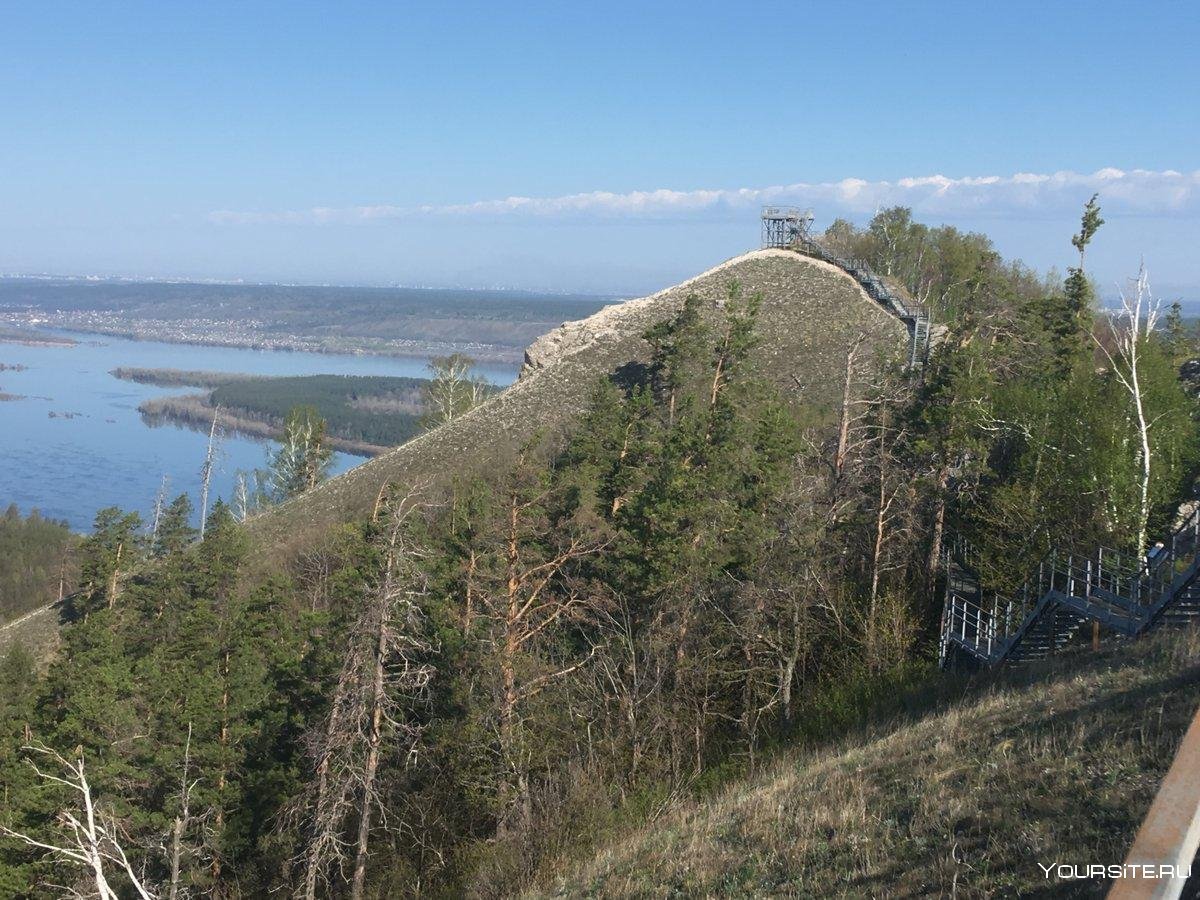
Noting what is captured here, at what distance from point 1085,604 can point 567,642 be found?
1162 centimetres

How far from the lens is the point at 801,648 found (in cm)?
2444

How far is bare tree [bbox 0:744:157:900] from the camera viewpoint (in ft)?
26.5

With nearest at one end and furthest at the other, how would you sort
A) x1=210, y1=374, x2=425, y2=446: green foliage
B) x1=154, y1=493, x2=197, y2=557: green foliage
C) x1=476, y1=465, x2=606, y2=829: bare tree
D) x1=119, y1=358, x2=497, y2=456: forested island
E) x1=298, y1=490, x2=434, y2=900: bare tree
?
x1=298, y1=490, x2=434, y2=900: bare tree, x1=476, y1=465, x2=606, y2=829: bare tree, x1=154, y1=493, x2=197, y2=557: green foliage, x1=119, y1=358, x2=497, y2=456: forested island, x1=210, y1=374, x2=425, y2=446: green foliage

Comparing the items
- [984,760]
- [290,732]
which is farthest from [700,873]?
[290,732]

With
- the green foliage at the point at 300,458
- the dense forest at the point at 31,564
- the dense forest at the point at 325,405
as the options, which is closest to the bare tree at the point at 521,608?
the green foliage at the point at 300,458

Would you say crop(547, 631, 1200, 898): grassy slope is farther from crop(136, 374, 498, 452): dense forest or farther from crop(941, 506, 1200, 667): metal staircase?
crop(136, 374, 498, 452): dense forest

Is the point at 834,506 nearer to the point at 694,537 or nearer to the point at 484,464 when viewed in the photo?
the point at 694,537

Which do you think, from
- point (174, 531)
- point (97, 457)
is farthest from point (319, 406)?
point (174, 531)

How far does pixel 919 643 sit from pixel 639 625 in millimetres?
7151

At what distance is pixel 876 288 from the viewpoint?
2304 inches

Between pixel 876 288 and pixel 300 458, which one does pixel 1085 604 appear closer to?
pixel 876 288

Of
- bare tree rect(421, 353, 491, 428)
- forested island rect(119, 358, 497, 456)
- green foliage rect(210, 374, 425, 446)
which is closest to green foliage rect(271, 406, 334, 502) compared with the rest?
bare tree rect(421, 353, 491, 428)

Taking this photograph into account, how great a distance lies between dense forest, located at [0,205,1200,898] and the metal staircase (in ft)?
3.62

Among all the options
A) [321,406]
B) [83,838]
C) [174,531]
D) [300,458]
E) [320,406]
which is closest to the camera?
[83,838]
